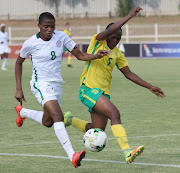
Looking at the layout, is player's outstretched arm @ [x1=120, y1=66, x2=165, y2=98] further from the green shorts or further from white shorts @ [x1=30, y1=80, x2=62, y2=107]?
white shorts @ [x1=30, y1=80, x2=62, y2=107]

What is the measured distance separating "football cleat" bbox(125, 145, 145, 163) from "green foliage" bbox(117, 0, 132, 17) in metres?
55.7

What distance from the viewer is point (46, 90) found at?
740cm

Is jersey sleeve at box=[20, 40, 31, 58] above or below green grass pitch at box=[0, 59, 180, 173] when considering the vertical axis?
above

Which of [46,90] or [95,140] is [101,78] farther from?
[95,140]

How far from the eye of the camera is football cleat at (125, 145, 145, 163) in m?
6.73

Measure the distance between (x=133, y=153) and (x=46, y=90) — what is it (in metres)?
1.49

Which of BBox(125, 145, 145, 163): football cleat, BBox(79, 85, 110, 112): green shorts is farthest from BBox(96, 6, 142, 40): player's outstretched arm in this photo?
BBox(125, 145, 145, 163): football cleat

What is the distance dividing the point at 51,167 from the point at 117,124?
1013 millimetres

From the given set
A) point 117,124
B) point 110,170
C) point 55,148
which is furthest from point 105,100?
point 55,148

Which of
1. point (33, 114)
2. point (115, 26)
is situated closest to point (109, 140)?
point (33, 114)

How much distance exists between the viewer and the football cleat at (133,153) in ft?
22.1

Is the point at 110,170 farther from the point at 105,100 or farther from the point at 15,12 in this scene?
the point at 15,12

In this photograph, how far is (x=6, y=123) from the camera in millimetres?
11094

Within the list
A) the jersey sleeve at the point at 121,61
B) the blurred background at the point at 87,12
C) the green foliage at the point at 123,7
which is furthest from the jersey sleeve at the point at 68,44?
the green foliage at the point at 123,7
